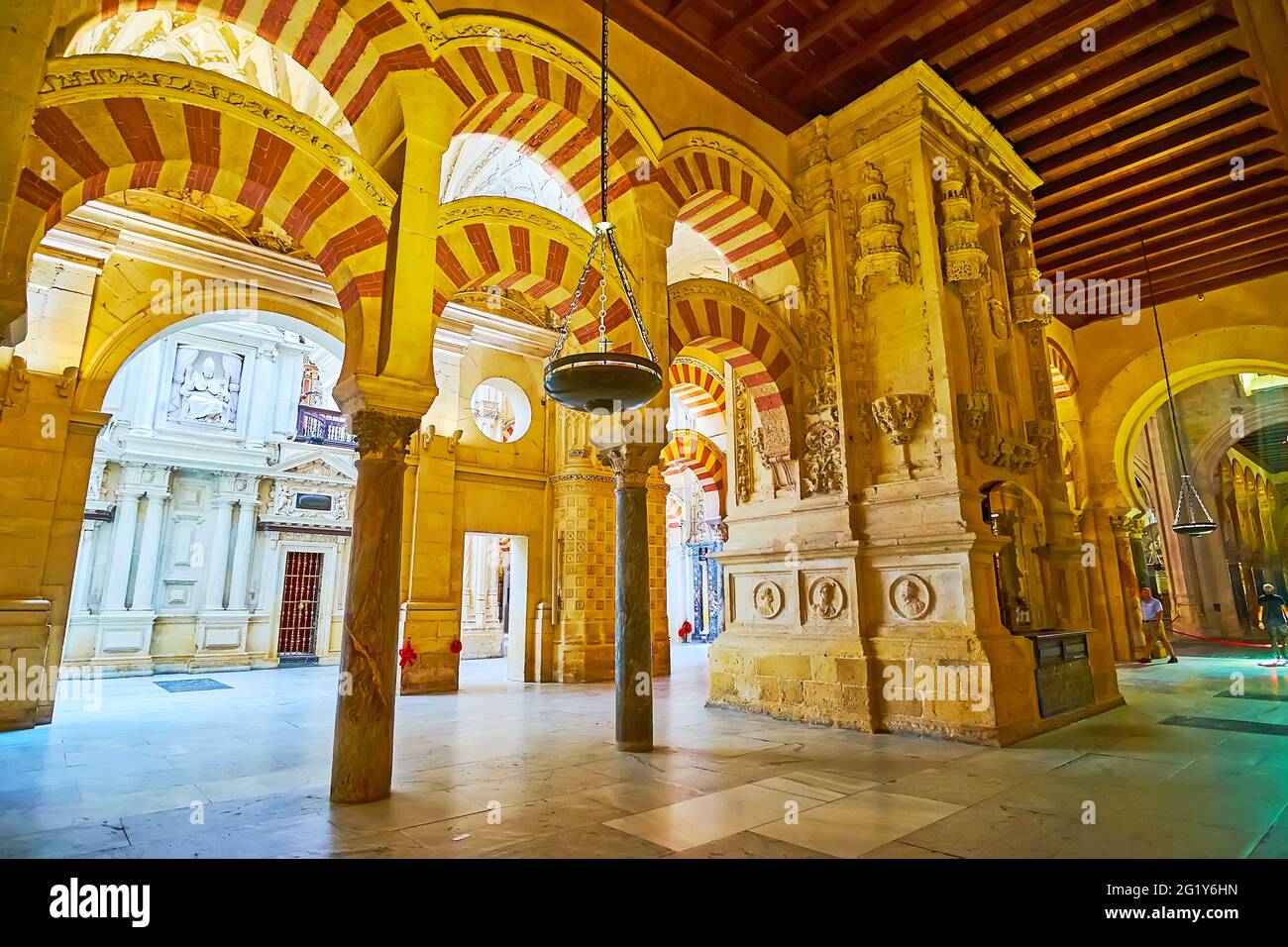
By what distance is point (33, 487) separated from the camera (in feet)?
22.8

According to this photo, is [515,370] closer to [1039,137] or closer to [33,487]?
[33,487]

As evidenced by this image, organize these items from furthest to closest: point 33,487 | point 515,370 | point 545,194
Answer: point 515,370 < point 545,194 < point 33,487

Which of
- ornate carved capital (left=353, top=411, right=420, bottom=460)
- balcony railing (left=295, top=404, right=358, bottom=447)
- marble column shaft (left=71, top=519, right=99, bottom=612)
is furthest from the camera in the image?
balcony railing (left=295, top=404, right=358, bottom=447)

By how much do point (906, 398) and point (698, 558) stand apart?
16.3 m

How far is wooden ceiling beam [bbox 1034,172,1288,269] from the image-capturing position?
8.86 meters

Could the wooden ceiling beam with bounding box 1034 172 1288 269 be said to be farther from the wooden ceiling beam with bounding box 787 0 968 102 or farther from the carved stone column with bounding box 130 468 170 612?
the carved stone column with bounding box 130 468 170 612

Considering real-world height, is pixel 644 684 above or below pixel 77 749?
above

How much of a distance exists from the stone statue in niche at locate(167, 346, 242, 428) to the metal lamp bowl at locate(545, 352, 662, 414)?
39.4 ft

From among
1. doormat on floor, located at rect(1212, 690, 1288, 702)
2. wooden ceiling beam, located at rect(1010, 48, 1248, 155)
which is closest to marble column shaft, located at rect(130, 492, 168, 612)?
wooden ceiling beam, located at rect(1010, 48, 1248, 155)

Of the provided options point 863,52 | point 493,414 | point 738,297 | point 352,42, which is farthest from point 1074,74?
point 493,414

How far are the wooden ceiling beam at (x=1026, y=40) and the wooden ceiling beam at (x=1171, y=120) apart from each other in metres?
2.22

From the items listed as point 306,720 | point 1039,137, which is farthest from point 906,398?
point 306,720

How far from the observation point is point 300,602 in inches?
560

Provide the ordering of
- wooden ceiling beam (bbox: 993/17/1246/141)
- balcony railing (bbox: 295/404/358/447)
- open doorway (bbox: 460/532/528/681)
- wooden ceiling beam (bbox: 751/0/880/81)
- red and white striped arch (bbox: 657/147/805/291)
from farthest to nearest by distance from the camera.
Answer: open doorway (bbox: 460/532/528/681) → balcony railing (bbox: 295/404/358/447) → red and white striped arch (bbox: 657/147/805/291) → wooden ceiling beam (bbox: 993/17/1246/141) → wooden ceiling beam (bbox: 751/0/880/81)
